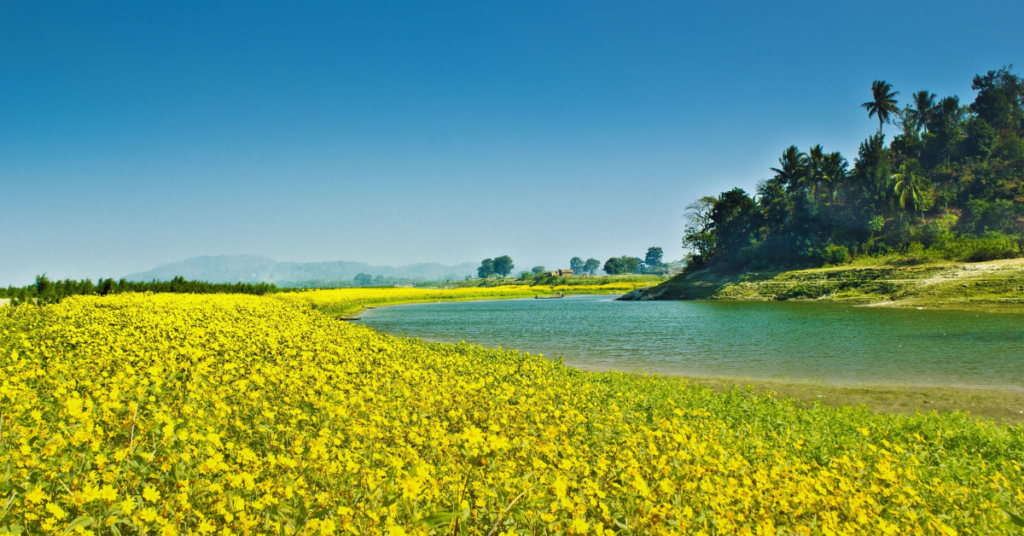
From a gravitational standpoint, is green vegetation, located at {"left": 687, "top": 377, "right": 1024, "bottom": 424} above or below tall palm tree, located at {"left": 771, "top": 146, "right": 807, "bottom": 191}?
below

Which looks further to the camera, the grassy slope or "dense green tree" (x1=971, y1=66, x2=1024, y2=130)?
"dense green tree" (x1=971, y1=66, x2=1024, y2=130)

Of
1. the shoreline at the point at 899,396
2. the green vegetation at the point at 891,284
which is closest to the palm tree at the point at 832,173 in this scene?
the green vegetation at the point at 891,284

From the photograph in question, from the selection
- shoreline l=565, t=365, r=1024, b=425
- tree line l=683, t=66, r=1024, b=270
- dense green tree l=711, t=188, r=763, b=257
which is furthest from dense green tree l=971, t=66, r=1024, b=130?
shoreline l=565, t=365, r=1024, b=425

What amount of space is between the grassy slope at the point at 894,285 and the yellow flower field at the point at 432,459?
36301mm

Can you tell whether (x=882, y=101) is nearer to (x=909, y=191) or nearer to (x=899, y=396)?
(x=909, y=191)

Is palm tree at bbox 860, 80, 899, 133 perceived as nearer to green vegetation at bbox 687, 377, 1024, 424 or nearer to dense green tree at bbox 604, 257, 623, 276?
green vegetation at bbox 687, 377, 1024, 424

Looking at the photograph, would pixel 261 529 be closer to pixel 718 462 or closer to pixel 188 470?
pixel 188 470

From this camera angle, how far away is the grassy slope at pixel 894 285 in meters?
34.2

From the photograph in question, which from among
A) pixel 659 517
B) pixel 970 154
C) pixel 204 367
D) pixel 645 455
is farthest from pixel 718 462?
pixel 970 154

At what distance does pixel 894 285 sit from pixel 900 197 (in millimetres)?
21952

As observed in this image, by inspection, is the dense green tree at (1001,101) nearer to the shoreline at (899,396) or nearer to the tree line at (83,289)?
the shoreline at (899,396)

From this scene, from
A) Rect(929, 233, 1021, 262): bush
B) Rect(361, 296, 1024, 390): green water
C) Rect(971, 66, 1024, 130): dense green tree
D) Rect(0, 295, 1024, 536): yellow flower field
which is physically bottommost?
Rect(361, 296, 1024, 390): green water

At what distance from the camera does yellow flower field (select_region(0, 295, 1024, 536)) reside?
3170 millimetres

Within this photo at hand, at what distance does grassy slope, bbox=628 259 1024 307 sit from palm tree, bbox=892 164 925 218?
592 inches
